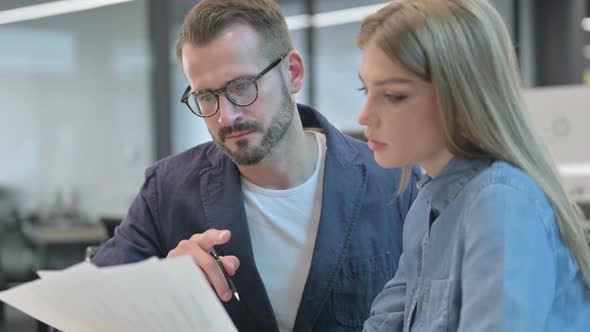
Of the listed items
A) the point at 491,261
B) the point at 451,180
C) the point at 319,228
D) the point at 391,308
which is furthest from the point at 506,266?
the point at 319,228

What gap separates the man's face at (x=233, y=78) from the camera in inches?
49.8

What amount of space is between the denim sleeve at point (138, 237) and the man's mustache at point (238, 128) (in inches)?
9.0

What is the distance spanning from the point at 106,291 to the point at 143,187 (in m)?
0.59

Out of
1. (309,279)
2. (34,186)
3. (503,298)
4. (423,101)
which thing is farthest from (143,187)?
(34,186)

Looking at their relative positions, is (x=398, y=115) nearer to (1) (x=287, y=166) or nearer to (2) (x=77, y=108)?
(1) (x=287, y=166)

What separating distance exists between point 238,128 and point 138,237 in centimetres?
30

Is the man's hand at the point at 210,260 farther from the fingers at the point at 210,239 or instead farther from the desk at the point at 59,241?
the desk at the point at 59,241

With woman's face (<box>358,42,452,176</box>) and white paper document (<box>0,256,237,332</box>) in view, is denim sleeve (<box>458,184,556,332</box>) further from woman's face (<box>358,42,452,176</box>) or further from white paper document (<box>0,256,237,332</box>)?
white paper document (<box>0,256,237,332</box>)

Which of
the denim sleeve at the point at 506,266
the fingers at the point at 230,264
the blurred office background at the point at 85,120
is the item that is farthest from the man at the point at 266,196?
the blurred office background at the point at 85,120

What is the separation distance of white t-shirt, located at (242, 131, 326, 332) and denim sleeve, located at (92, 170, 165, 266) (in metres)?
0.18

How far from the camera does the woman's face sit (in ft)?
2.72

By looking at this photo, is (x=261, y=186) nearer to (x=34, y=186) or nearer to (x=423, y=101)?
(x=423, y=101)

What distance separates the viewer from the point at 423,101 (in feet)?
2.72

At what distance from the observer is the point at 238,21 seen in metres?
1.34
